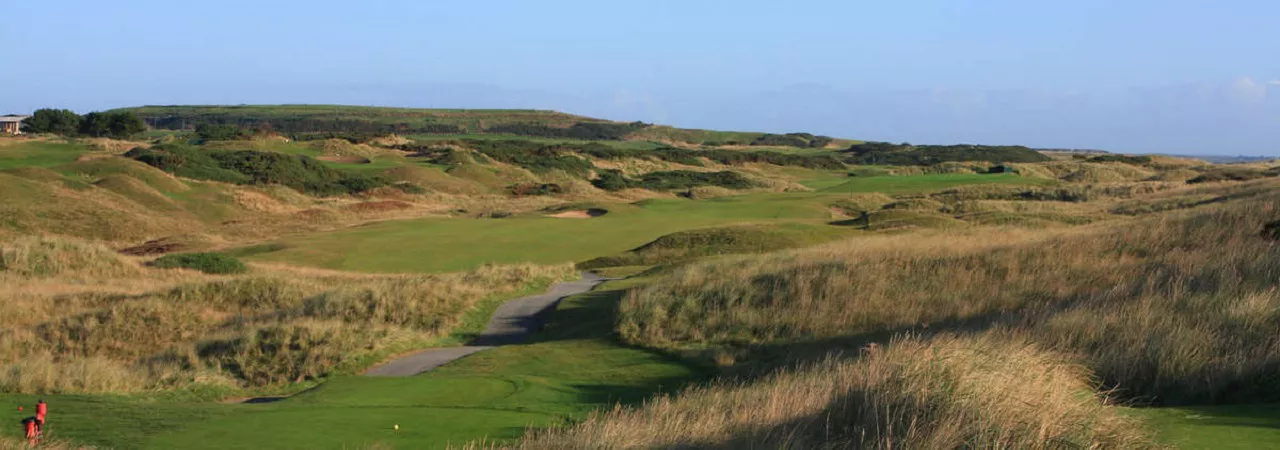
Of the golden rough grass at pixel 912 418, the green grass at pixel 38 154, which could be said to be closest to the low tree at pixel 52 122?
the green grass at pixel 38 154

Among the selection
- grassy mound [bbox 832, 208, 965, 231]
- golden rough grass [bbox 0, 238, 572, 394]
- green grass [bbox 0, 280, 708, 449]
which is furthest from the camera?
grassy mound [bbox 832, 208, 965, 231]

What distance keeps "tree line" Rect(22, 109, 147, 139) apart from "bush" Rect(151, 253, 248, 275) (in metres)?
68.2

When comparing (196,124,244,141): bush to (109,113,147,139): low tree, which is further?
(109,113,147,139): low tree

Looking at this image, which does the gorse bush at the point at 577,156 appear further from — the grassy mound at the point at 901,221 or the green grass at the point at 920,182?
the grassy mound at the point at 901,221

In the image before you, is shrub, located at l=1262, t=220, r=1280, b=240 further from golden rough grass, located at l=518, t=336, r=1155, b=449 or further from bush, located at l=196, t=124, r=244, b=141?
bush, located at l=196, t=124, r=244, b=141

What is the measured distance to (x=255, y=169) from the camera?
56.6m

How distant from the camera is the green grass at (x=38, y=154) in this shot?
168 feet

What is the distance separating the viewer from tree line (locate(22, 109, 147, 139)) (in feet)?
286

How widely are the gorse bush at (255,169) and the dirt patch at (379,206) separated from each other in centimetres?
574

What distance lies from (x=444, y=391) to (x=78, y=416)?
3.36 metres

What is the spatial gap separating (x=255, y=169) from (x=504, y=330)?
4335 centimetres

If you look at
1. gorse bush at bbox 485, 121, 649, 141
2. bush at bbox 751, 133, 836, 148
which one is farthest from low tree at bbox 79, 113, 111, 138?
bush at bbox 751, 133, 836, 148

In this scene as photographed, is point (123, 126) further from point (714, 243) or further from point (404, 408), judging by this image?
point (404, 408)

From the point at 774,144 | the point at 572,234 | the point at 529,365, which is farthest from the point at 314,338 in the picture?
the point at 774,144
